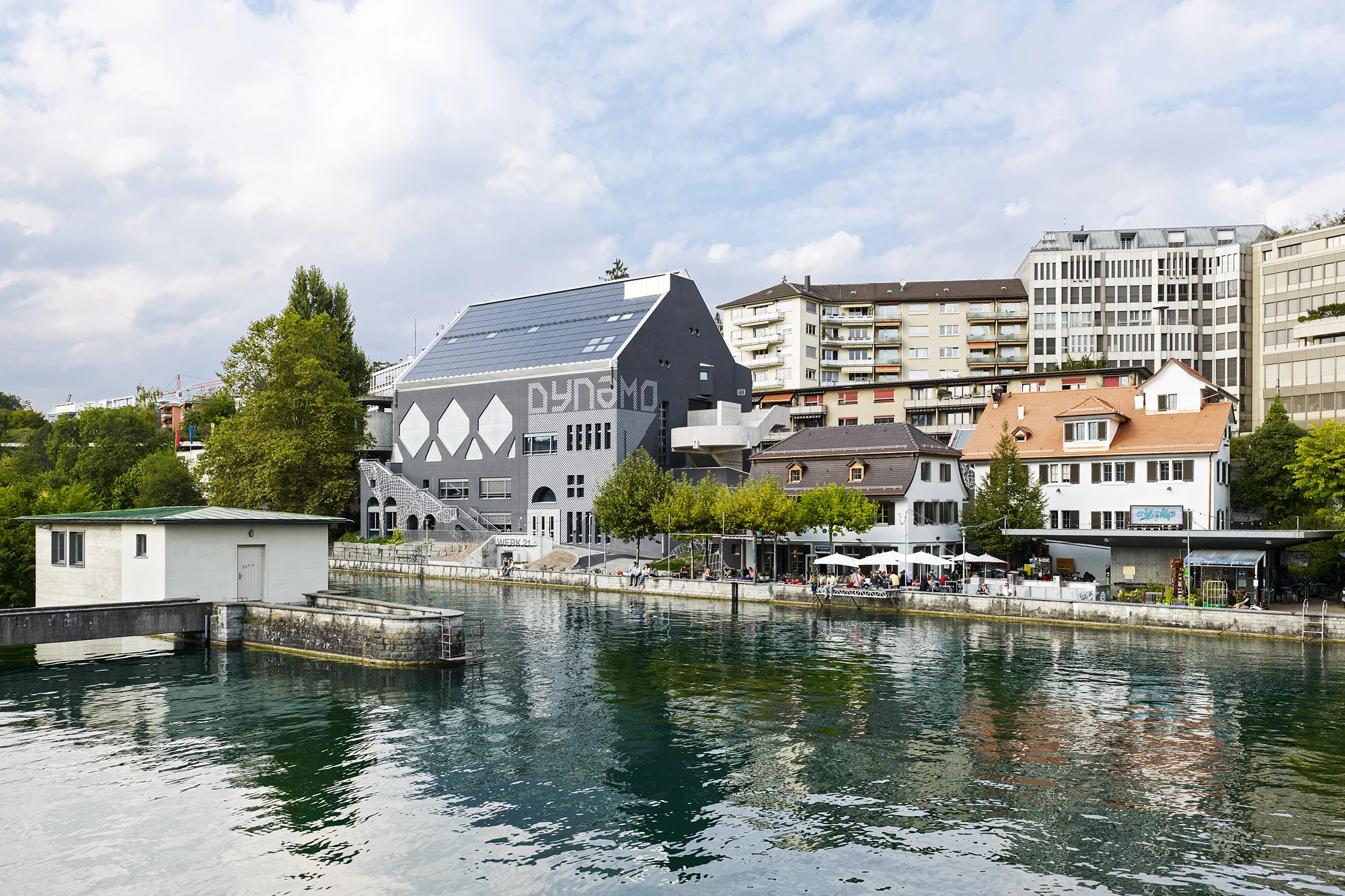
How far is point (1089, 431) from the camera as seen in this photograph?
67.0 m

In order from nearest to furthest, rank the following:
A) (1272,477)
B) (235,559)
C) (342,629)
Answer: (342,629), (235,559), (1272,477)

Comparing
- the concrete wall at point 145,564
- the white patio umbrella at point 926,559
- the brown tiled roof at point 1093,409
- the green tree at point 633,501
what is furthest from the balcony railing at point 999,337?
the concrete wall at point 145,564

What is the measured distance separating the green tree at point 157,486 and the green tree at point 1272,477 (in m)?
91.3

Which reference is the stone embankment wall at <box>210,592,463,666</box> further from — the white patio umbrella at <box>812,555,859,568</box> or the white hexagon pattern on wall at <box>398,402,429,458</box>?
the white hexagon pattern on wall at <box>398,402,429,458</box>

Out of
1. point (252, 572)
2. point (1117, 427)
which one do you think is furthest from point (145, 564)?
point (1117, 427)

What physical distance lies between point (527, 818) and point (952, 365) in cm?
11008

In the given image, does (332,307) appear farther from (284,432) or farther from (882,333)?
(882,333)

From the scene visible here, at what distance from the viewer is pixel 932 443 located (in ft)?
229

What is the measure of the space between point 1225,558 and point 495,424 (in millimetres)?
61660

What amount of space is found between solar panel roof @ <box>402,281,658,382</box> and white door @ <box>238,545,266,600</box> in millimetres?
45511

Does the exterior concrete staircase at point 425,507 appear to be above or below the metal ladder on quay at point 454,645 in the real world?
above

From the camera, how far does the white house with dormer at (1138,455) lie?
62469 mm

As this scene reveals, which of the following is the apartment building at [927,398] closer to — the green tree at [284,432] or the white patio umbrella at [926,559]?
the white patio umbrella at [926,559]

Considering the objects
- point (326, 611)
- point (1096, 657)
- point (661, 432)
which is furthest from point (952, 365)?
point (326, 611)
